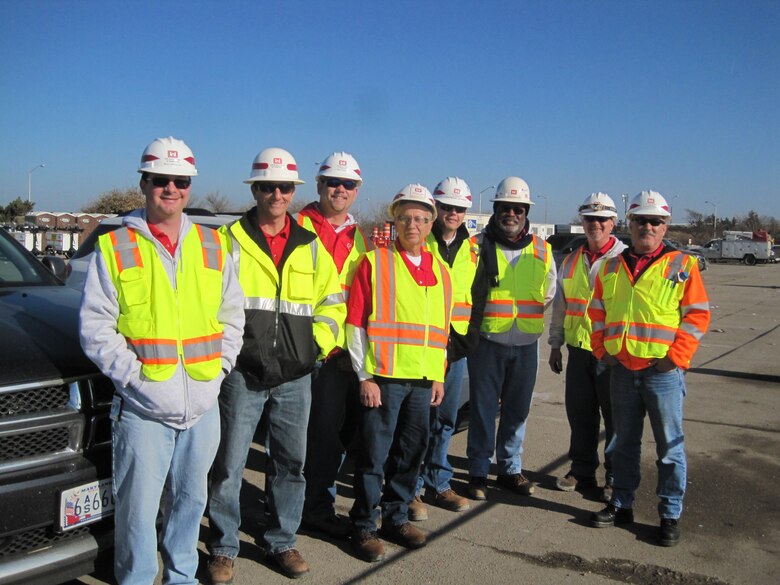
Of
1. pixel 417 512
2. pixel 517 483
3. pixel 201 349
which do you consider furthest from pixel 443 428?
pixel 201 349

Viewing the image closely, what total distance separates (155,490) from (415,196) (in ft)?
7.14

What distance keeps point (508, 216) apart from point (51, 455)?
3.40 metres

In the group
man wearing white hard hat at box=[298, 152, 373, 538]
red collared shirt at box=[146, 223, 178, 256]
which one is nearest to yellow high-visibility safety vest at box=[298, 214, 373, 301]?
man wearing white hard hat at box=[298, 152, 373, 538]

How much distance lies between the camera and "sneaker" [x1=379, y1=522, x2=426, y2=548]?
435 cm

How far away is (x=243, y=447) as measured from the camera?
3908 millimetres

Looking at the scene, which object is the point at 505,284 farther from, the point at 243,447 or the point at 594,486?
the point at 243,447

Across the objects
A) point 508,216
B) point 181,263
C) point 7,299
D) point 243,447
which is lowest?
point 243,447

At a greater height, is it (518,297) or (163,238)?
(163,238)

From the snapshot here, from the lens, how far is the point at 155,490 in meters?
3.32

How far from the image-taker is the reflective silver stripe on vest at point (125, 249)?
324 centimetres

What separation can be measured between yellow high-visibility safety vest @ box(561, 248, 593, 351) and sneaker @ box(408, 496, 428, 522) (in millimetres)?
1702

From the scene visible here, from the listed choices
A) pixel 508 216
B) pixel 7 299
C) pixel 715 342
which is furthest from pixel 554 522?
pixel 715 342

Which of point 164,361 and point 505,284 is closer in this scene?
point 164,361

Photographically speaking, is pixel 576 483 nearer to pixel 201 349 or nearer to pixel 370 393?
pixel 370 393
